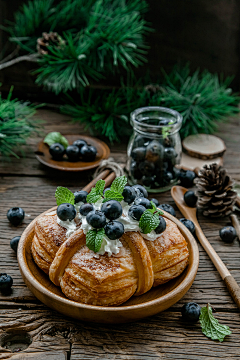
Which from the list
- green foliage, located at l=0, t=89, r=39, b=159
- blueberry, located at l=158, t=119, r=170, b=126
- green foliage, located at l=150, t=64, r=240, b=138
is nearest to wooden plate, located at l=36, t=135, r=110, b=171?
green foliage, located at l=0, t=89, r=39, b=159

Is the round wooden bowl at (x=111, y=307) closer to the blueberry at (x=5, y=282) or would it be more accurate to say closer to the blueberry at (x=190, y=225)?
the blueberry at (x=5, y=282)

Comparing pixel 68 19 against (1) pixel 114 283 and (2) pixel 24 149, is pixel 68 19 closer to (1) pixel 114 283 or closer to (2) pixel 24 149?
(2) pixel 24 149

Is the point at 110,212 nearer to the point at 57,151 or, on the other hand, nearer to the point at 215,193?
the point at 215,193

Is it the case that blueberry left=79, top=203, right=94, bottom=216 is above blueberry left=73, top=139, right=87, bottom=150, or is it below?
above

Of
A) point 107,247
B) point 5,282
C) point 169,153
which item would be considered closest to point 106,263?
point 107,247

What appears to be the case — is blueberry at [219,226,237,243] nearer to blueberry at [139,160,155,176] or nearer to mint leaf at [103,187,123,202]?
blueberry at [139,160,155,176]

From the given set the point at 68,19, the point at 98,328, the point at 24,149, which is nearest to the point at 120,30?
the point at 68,19
